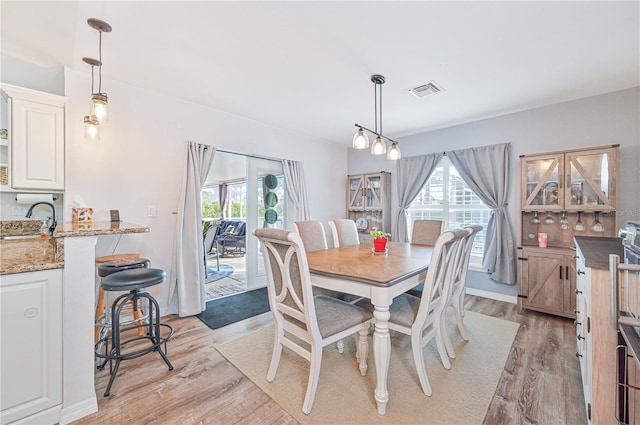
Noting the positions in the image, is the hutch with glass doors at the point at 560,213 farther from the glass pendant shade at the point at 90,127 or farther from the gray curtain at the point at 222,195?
the gray curtain at the point at 222,195

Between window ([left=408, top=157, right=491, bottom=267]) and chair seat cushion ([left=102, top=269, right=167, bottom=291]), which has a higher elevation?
window ([left=408, top=157, right=491, bottom=267])

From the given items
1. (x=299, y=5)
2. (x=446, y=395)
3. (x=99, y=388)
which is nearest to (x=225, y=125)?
(x=299, y=5)

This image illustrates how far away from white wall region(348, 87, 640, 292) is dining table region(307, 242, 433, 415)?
240 centimetres

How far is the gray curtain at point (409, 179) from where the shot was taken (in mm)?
4145

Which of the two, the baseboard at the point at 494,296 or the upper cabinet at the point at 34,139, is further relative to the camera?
the baseboard at the point at 494,296

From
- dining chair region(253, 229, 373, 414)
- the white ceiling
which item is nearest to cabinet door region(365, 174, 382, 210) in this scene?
the white ceiling

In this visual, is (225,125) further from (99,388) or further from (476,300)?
(476,300)

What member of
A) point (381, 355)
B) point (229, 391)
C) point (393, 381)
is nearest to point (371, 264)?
point (381, 355)

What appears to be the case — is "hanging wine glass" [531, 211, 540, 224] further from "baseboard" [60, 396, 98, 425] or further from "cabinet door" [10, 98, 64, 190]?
"cabinet door" [10, 98, 64, 190]

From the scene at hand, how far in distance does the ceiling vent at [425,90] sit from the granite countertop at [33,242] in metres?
2.79

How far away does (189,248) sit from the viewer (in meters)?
3.04

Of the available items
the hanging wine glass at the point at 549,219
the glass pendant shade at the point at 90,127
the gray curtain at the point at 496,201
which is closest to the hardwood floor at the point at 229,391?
the gray curtain at the point at 496,201

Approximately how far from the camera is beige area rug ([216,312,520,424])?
1.55m

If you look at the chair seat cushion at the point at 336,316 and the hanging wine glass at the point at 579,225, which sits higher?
the hanging wine glass at the point at 579,225
